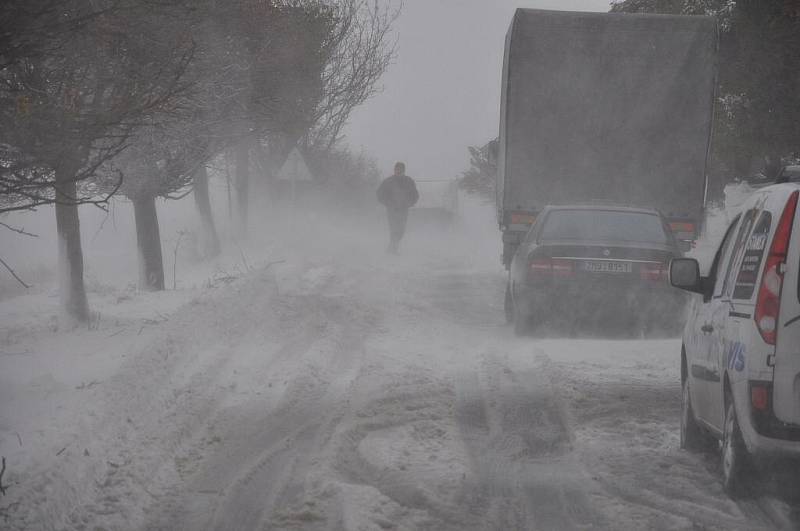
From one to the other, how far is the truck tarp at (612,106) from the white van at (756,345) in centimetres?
790

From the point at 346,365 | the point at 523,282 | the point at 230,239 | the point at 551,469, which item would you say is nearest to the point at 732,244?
the point at 551,469

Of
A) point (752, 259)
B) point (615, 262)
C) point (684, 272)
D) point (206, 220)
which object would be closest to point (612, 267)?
point (615, 262)

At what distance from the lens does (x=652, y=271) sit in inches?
391

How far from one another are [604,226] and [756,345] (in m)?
6.43

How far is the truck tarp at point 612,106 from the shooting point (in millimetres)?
12883

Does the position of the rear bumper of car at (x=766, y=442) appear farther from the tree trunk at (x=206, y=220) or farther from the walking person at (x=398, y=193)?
the tree trunk at (x=206, y=220)

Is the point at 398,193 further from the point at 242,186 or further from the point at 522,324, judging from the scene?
the point at 522,324

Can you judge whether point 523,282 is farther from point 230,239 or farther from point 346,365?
point 230,239

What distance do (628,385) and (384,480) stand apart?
3.35 m

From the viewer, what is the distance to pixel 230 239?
91.2 ft

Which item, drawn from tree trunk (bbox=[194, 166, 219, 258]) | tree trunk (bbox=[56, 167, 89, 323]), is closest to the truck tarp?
tree trunk (bbox=[56, 167, 89, 323])

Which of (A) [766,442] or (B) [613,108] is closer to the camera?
(A) [766,442]

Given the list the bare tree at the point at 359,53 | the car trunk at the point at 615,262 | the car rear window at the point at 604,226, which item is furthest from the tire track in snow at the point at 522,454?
the bare tree at the point at 359,53

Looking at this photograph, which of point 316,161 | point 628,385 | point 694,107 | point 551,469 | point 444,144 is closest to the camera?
point 551,469
